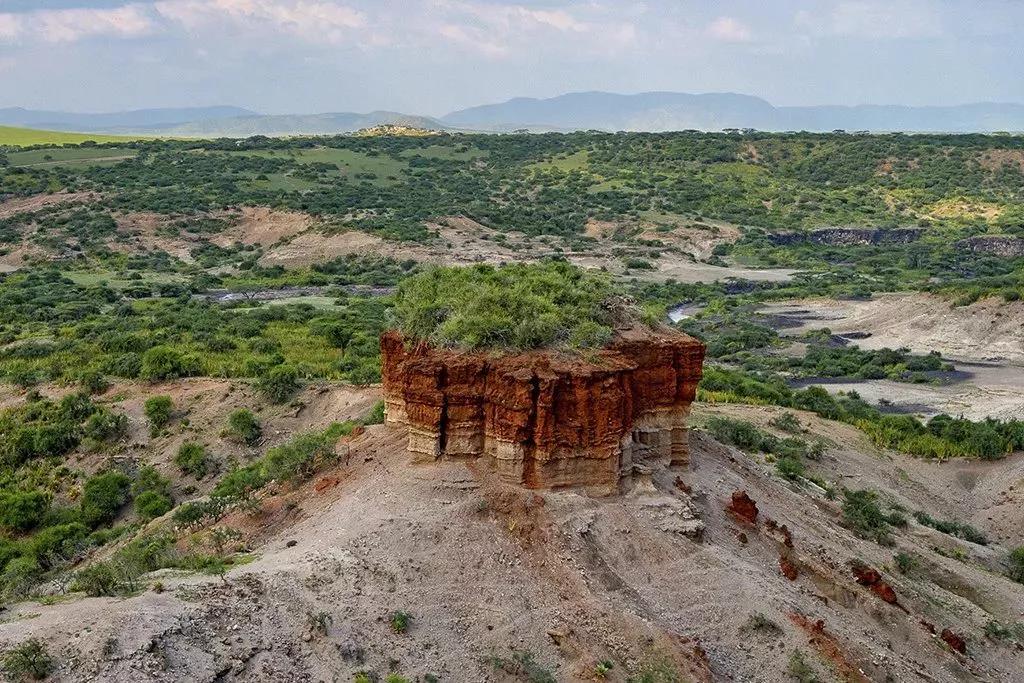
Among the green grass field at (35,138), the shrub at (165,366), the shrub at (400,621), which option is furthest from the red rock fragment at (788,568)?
the green grass field at (35,138)

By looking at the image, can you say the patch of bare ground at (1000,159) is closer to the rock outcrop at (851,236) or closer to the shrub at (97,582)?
the rock outcrop at (851,236)

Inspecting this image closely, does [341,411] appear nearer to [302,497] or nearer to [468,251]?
[302,497]

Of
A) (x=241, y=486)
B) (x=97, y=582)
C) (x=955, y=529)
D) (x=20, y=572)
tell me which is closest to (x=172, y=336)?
(x=20, y=572)

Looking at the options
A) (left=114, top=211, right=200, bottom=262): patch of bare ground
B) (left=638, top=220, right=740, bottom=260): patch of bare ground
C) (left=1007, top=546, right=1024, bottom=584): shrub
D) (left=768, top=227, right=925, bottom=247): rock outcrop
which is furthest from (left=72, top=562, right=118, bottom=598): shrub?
(left=768, top=227, right=925, bottom=247): rock outcrop

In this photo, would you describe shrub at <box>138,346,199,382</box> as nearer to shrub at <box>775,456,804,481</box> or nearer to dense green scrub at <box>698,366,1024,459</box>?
dense green scrub at <box>698,366,1024,459</box>

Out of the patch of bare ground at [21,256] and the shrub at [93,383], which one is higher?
the shrub at [93,383]

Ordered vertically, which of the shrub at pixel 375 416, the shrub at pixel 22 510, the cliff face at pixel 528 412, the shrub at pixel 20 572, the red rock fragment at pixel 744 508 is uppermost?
the cliff face at pixel 528 412

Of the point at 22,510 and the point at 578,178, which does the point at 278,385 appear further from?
the point at 578,178
